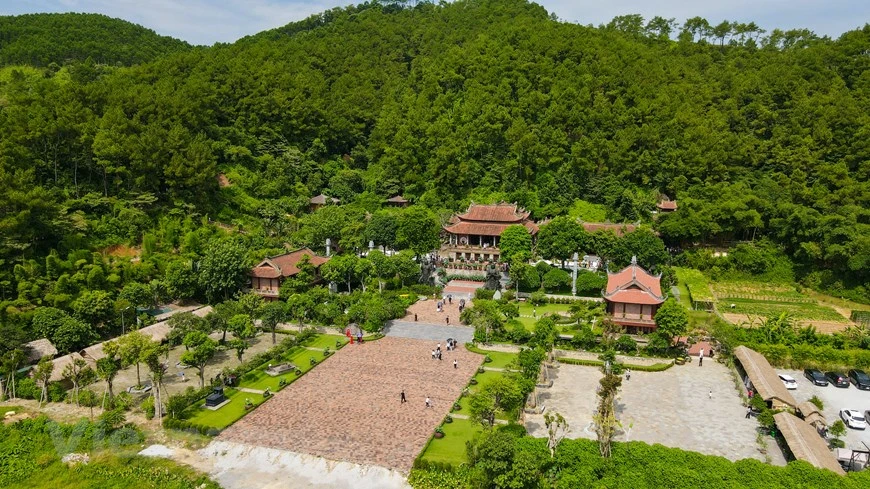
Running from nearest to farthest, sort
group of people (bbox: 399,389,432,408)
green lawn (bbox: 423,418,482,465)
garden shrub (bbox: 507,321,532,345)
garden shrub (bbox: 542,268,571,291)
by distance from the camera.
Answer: green lawn (bbox: 423,418,482,465), group of people (bbox: 399,389,432,408), garden shrub (bbox: 507,321,532,345), garden shrub (bbox: 542,268,571,291)

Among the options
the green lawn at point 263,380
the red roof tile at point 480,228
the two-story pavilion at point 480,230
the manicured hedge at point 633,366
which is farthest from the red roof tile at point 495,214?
the green lawn at point 263,380

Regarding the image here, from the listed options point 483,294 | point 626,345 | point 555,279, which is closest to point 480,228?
point 483,294

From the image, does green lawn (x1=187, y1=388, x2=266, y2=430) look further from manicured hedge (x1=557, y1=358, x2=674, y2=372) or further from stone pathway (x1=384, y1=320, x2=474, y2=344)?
manicured hedge (x1=557, y1=358, x2=674, y2=372)

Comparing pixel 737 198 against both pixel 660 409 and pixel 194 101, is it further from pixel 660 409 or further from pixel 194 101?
pixel 194 101

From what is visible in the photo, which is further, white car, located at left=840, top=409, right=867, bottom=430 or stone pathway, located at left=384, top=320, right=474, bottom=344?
stone pathway, located at left=384, top=320, right=474, bottom=344

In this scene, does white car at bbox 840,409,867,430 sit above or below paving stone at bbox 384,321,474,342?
below

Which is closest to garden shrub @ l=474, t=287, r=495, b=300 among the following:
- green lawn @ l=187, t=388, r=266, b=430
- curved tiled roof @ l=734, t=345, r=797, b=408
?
curved tiled roof @ l=734, t=345, r=797, b=408

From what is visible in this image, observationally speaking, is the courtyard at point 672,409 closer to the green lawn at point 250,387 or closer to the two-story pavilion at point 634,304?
the two-story pavilion at point 634,304

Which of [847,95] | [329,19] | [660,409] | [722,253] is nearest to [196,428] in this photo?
[660,409]
